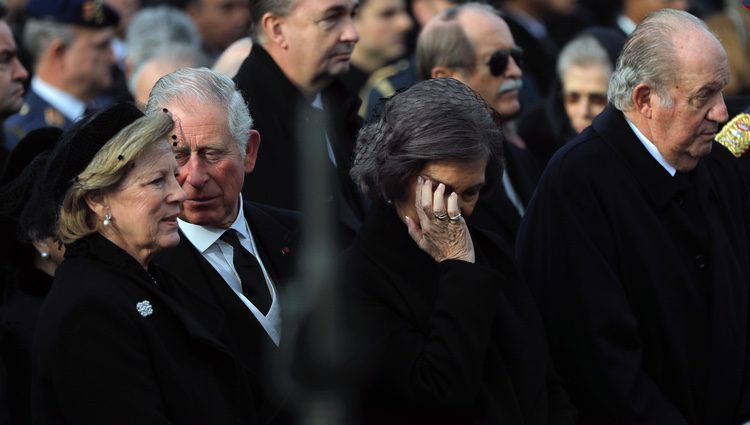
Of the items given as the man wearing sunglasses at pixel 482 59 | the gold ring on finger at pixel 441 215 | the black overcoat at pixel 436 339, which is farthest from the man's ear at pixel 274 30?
the gold ring on finger at pixel 441 215

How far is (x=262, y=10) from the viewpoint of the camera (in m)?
6.13

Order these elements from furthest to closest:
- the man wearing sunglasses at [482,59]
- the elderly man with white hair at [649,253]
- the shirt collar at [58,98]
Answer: the shirt collar at [58,98]
the man wearing sunglasses at [482,59]
the elderly man with white hair at [649,253]

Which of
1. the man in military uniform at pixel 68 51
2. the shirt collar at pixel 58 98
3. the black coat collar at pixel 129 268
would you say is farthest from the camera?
the man in military uniform at pixel 68 51

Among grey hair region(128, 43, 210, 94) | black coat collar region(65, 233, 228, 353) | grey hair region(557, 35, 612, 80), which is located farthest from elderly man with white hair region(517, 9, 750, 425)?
grey hair region(128, 43, 210, 94)

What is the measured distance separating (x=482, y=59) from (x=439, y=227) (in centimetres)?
283

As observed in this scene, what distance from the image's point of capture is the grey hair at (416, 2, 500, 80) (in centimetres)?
667

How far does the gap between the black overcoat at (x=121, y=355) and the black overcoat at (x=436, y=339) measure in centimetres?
45

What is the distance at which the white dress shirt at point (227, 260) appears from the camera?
4.39 m

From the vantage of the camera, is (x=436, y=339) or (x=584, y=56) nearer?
(x=436, y=339)

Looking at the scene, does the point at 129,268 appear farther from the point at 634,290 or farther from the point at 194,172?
the point at 634,290

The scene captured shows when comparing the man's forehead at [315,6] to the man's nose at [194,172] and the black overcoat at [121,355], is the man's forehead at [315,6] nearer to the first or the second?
the man's nose at [194,172]

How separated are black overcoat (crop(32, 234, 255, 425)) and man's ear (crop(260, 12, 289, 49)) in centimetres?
232

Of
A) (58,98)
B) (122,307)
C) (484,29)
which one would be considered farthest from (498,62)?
(122,307)

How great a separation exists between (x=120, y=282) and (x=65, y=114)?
15.6 feet
